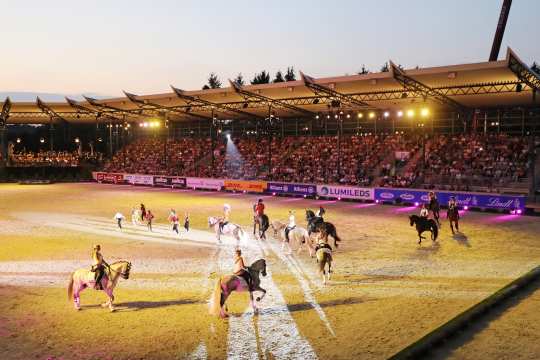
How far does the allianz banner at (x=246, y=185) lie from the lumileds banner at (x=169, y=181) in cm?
620

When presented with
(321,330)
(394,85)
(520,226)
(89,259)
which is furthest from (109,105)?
(321,330)

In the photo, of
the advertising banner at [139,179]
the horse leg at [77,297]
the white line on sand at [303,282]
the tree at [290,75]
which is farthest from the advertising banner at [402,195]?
the tree at [290,75]

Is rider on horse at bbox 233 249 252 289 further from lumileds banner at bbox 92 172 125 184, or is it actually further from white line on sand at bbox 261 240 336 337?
lumileds banner at bbox 92 172 125 184

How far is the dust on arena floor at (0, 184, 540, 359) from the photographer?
8.12 metres

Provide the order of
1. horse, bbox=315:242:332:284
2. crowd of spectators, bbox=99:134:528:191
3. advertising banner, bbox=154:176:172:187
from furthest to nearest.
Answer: advertising banner, bbox=154:176:172:187 → crowd of spectators, bbox=99:134:528:191 → horse, bbox=315:242:332:284

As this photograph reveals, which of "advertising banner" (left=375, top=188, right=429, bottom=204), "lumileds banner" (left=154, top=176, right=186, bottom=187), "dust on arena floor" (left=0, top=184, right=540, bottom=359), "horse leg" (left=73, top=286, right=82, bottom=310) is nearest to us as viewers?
"dust on arena floor" (left=0, top=184, right=540, bottom=359)

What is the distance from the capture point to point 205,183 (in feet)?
140

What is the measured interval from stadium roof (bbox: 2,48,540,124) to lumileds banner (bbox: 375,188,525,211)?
608cm

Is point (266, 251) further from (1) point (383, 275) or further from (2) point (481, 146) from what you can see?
(2) point (481, 146)

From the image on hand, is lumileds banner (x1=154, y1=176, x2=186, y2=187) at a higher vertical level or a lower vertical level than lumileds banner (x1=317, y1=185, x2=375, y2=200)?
higher

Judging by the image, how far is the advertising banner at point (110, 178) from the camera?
165ft

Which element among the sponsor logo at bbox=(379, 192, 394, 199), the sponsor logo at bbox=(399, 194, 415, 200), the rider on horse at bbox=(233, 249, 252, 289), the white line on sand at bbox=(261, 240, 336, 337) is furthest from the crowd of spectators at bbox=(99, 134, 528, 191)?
the rider on horse at bbox=(233, 249, 252, 289)

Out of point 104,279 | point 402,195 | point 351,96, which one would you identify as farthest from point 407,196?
point 104,279

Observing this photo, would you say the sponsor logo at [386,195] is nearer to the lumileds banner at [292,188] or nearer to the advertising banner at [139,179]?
the lumileds banner at [292,188]
